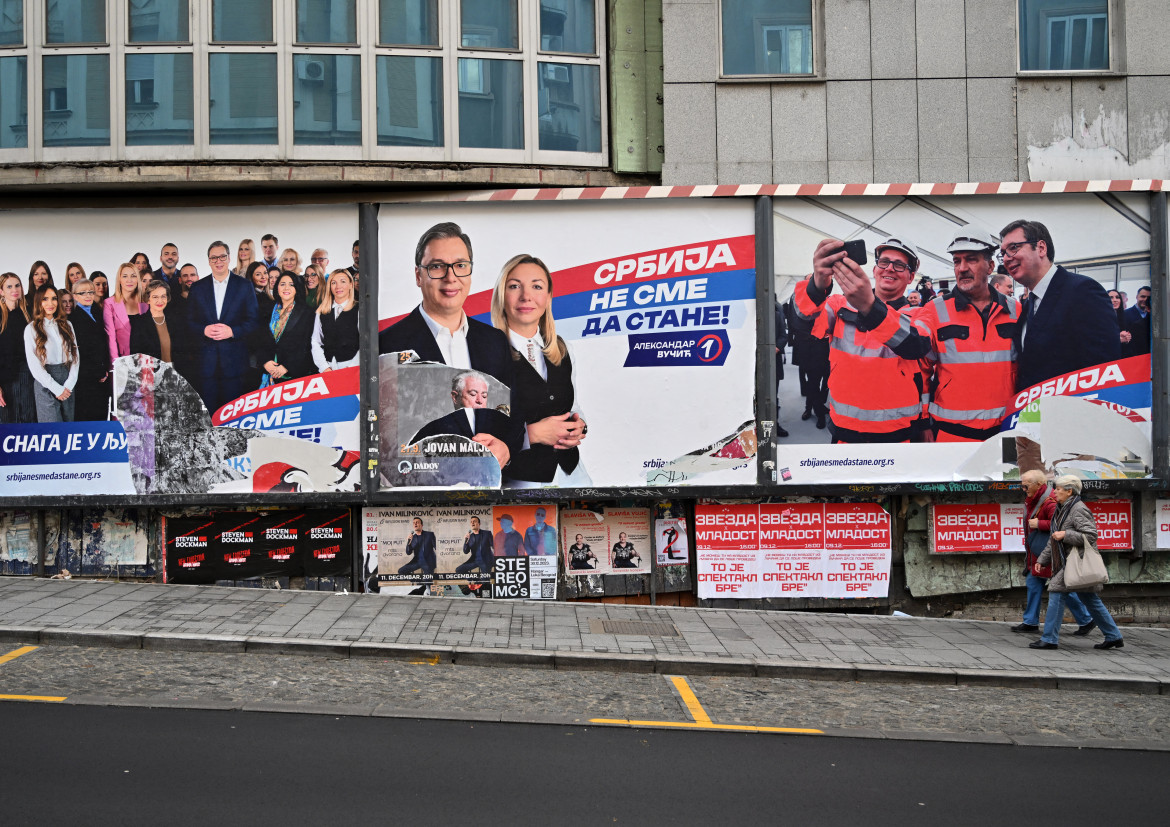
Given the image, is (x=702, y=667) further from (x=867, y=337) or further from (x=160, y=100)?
(x=160, y=100)

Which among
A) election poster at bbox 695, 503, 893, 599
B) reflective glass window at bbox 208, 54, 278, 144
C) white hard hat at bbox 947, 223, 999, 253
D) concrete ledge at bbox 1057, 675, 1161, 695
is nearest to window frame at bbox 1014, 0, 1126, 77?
white hard hat at bbox 947, 223, 999, 253

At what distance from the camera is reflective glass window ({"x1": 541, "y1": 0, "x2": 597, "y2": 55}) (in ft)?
41.9

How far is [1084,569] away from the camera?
394 inches

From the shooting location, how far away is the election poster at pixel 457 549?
12320mm

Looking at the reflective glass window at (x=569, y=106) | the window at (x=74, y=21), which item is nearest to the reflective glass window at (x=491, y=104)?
the reflective glass window at (x=569, y=106)

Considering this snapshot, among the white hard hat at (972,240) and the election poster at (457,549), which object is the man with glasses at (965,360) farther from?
the election poster at (457,549)

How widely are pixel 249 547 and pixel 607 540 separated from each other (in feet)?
13.7

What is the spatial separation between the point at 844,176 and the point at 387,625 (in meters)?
7.42

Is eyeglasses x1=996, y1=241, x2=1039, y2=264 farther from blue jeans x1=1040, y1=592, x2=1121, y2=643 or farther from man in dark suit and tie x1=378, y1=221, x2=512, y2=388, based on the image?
man in dark suit and tie x1=378, y1=221, x2=512, y2=388

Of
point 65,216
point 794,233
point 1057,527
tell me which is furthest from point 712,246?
point 65,216

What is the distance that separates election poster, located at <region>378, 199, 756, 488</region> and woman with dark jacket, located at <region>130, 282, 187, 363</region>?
101 inches

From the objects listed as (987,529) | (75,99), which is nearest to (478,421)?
(75,99)

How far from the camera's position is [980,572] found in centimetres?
1261

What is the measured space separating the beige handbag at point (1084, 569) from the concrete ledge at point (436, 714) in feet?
19.2
